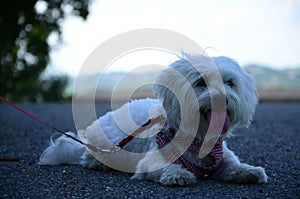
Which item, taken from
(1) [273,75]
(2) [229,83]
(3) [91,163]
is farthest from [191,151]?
(1) [273,75]

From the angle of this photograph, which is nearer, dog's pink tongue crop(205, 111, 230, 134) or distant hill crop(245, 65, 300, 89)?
dog's pink tongue crop(205, 111, 230, 134)

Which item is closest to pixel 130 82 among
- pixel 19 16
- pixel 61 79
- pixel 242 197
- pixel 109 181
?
pixel 109 181

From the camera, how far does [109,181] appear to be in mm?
4035

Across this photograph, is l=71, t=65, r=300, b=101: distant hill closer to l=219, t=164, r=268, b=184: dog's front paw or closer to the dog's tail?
l=219, t=164, r=268, b=184: dog's front paw

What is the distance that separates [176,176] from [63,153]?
165 cm

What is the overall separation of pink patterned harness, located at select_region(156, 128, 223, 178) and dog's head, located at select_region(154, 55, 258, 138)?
0.14 metres

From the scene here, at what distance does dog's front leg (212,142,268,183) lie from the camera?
3.87 metres

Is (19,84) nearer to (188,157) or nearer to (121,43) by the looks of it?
(121,43)

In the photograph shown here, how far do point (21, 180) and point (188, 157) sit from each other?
64.1 inches

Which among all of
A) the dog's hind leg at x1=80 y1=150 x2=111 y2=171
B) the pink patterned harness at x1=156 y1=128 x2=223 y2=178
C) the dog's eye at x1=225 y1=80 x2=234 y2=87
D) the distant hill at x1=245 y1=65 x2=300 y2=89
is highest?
the dog's eye at x1=225 y1=80 x2=234 y2=87

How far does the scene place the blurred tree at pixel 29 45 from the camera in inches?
649

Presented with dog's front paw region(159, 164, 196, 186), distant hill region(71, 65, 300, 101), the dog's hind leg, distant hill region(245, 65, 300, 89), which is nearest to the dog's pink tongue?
dog's front paw region(159, 164, 196, 186)

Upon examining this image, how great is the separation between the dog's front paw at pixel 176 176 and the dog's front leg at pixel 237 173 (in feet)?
1.12

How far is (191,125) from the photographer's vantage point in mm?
3727
